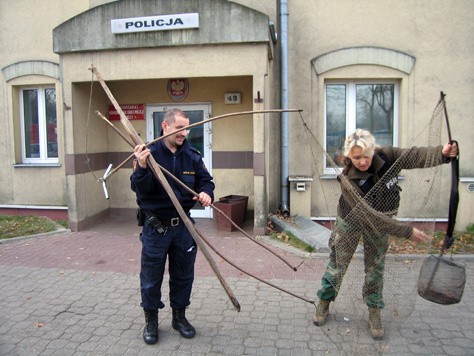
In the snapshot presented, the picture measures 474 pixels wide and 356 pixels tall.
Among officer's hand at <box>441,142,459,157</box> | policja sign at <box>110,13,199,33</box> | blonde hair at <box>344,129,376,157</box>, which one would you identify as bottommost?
officer's hand at <box>441,142,459,157</box>

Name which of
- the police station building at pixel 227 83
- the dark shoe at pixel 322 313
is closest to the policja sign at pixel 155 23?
the police station building at pixel 227 83

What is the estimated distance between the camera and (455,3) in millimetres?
7402

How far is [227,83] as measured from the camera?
8.24m

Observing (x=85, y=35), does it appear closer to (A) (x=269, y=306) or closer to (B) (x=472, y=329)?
(A) (x=269, y=306)

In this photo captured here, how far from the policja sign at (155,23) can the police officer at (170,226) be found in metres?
3.67

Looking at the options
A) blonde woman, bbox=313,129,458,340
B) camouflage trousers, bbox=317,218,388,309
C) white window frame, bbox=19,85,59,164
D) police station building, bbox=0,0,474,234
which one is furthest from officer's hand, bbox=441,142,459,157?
white window frame, bbox=19,85,59,164

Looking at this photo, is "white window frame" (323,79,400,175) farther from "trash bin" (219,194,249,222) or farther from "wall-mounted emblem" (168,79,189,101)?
"wall-mounted emblem" (168,79,189,101)

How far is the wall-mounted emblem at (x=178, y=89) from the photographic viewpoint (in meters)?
8.41

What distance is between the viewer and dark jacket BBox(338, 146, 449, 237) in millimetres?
3521

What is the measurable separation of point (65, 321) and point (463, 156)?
22.4ft

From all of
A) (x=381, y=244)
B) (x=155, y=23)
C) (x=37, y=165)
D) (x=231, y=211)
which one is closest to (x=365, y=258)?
(x=381, y=244)

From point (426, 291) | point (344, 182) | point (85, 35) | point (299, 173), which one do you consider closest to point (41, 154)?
point (85, 35)

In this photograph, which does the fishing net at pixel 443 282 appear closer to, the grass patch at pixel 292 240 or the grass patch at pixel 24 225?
the grass patch at pixel 292 240

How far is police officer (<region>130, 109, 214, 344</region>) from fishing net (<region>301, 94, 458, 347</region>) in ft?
3.64
